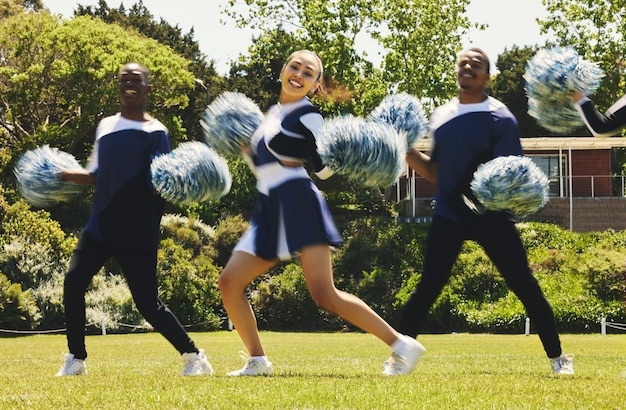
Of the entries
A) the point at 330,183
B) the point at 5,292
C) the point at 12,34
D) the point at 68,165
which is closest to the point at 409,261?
the point at 330,183

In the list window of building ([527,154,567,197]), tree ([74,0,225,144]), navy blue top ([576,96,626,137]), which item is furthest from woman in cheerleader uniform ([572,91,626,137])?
tree ([74,0,225,144])

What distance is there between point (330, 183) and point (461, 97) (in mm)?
28366

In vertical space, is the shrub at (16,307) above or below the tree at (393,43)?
below

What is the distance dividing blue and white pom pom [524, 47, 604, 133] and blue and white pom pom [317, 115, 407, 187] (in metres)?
1.08

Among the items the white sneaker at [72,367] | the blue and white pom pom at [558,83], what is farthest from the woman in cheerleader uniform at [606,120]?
the white sneaker at [72,367]

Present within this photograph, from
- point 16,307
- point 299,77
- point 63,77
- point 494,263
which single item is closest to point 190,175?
point 299,77

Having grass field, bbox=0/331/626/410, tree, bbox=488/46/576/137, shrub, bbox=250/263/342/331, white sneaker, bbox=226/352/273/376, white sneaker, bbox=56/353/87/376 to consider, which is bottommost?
shrub, bbox=250/263/342/331

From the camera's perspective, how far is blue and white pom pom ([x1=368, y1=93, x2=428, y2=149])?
6.61 metres

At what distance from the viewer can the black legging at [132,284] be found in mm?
7074

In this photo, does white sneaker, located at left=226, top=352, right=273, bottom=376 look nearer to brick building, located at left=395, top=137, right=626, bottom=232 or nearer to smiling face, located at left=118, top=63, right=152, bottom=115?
smiling face, located at left=118, top=63, right=152, bottom=115

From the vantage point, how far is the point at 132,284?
7.10m

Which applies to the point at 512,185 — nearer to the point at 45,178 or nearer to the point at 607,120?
the point at 607,120

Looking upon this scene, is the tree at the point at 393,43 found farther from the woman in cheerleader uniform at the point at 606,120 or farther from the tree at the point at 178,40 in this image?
the woman in cheerleader uniform at the point at 606,120

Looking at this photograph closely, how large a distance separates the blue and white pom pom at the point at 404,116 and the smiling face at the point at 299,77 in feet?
1.44
